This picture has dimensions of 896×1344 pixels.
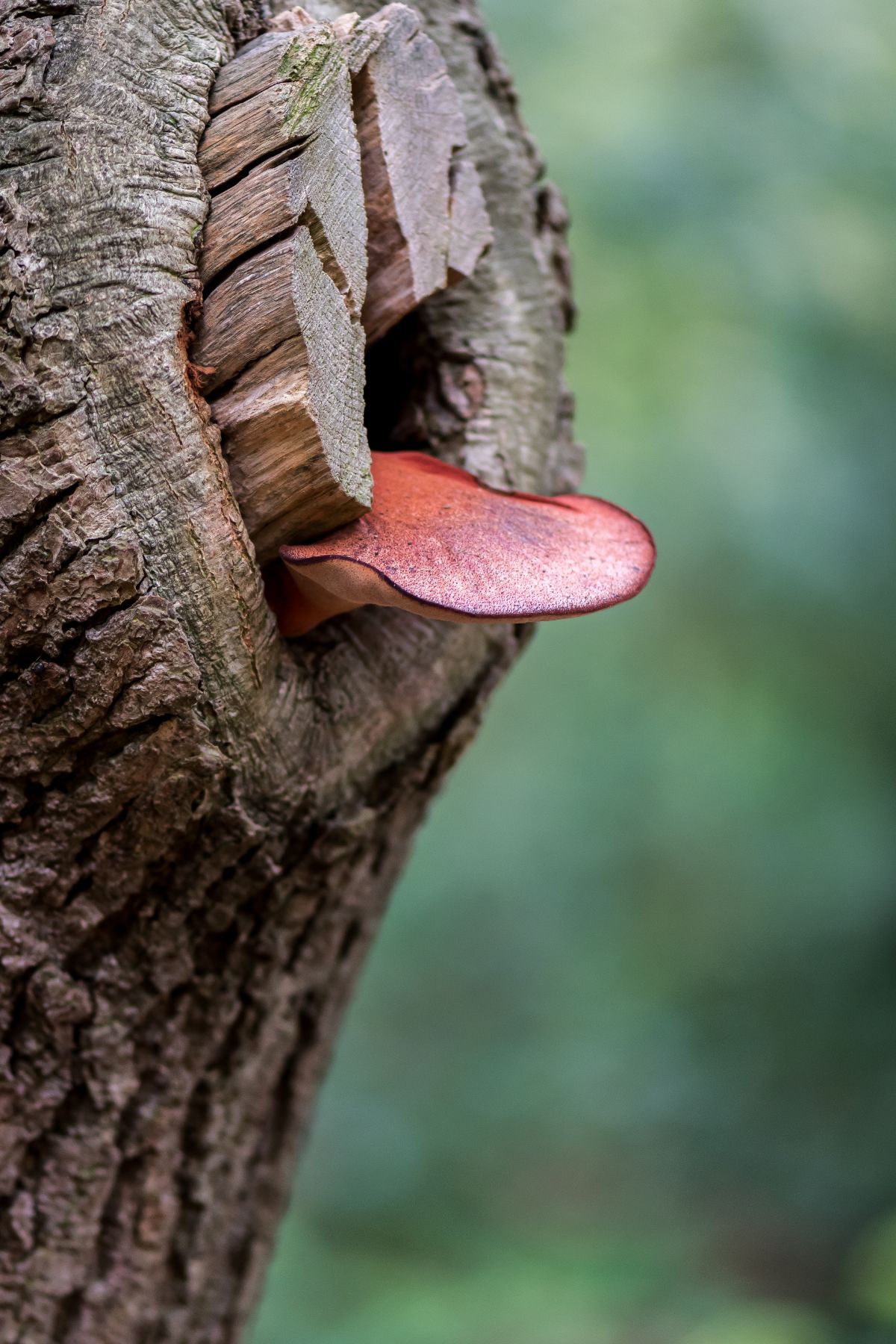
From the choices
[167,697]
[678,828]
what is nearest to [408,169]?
[167,697]

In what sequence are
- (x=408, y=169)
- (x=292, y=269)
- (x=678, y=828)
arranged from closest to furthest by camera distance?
(x=292, y=269) < (x=408, y=169) < (x=678, y=828)

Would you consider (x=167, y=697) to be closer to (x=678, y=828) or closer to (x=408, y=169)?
(x=408, y=169)

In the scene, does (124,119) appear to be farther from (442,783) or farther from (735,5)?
(735,5)

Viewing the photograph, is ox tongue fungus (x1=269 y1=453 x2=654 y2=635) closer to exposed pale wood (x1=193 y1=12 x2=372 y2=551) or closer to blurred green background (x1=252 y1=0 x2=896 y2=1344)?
exposed pale wood (x1=193 y1=12 x2=372 y2=551)

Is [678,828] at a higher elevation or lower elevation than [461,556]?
lower

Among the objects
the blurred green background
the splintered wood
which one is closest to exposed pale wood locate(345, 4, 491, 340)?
the splintered wood

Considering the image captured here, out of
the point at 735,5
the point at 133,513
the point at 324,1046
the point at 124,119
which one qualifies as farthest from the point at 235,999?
A: the point at 735,5
